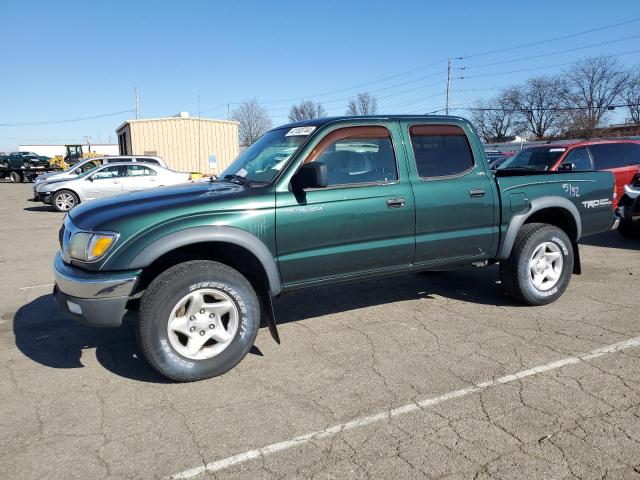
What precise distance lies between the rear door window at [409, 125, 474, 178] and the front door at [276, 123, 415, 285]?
8.8 inches

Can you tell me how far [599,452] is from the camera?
268cm

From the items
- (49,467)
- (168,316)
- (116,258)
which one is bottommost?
(49,467)

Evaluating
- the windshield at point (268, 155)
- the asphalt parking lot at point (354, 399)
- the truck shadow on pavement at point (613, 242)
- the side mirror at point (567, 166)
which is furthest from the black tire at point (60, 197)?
the truck shadow on pavement at point (613, 242)

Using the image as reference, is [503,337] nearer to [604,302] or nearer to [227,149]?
[604,302]

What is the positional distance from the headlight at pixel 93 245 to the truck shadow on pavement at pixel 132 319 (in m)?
0.96

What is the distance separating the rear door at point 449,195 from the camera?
4422 mm

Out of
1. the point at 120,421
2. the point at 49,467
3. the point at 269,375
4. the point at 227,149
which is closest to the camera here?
the point at 49,467

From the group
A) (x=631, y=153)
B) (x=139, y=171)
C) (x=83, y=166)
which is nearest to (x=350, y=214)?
(x=631, y=153)

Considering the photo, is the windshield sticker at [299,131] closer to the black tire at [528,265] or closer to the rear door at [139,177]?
the black tire at [528,265]

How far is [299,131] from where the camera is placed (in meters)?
4.31

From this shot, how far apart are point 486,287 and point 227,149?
28.4 metres

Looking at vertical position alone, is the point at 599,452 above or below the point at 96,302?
below

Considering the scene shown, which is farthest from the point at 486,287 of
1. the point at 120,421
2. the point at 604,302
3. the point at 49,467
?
the point at 49,467

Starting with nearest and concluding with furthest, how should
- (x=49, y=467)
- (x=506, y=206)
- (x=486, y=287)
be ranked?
(x=49, y=467)
(x=506, y=206)
(x=486, y=287)
